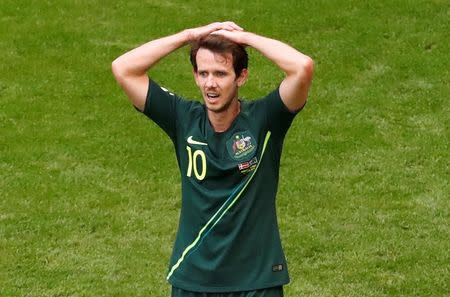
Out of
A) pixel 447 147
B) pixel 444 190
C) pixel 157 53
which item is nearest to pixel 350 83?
pixel 447 147

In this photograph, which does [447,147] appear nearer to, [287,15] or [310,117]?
[310,117]

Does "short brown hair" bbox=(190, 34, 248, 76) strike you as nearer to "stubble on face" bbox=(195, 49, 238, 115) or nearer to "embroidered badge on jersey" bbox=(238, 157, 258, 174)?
"stubble on face" bbox=(195, 49, 238, 115)

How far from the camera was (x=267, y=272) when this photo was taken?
21.3ft

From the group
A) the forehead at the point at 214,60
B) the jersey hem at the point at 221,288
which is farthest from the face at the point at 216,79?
the jersey hem at the point at 221,288

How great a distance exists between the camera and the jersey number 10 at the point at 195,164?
6.45 meters

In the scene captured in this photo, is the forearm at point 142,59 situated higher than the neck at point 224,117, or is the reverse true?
the forearm at point 142,59

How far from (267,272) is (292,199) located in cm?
518

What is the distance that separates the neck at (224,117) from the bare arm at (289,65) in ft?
1.00

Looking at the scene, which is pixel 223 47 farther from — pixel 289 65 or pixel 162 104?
pixel 162 104

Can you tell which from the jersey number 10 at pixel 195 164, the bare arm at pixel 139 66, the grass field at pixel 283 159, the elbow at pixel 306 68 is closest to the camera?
the elbow at pixel 306 68

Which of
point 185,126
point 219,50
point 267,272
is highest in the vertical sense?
→ point 219,50

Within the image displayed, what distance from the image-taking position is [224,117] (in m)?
6.48

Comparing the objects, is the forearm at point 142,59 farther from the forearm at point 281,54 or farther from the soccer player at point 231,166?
the forearm at point 281,54

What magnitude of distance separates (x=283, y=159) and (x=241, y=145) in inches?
245
